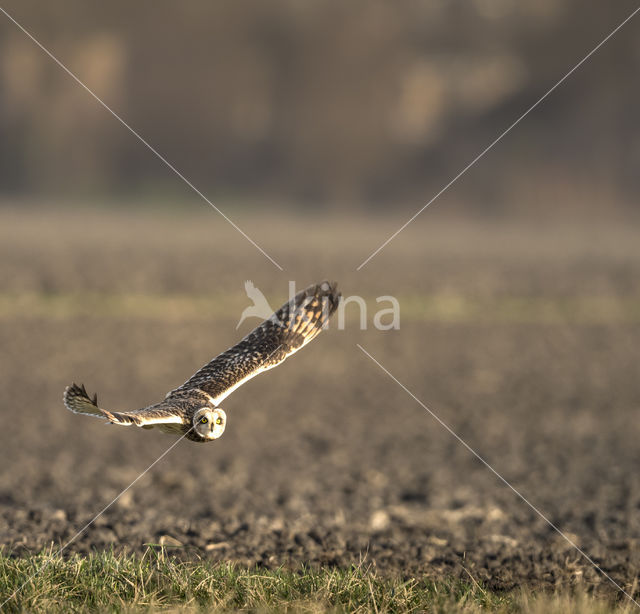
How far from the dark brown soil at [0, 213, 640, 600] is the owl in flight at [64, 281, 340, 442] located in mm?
2682

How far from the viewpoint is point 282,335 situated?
5793 millimetres

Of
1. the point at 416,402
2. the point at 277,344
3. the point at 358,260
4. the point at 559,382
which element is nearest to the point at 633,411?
the point at 559,382

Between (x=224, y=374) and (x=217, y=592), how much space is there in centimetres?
171

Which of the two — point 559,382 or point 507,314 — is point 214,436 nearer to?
point 559,382

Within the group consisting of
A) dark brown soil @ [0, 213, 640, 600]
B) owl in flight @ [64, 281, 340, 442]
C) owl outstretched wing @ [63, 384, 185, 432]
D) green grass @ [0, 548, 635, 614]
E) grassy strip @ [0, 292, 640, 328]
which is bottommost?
green grass @ [0, 548, 635, 614]

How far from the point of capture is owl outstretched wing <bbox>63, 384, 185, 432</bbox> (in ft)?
14.6

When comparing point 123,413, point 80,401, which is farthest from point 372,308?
point 123,413

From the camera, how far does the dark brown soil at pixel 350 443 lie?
327 inches

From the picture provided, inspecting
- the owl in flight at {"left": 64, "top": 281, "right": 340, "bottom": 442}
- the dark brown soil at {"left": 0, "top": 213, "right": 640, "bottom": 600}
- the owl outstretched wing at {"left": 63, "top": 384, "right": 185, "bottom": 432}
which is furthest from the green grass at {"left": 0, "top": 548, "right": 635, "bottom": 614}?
the owl outstretched wing at {"left": 63, "top": 384, "right": 185, "bottom": 432}

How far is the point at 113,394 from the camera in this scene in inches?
642

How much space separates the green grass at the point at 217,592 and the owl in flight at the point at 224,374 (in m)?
1.57

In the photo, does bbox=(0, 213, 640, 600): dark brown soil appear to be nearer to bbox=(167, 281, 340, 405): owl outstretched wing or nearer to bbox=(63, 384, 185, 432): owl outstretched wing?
bbox=(167, 281, 340, 405): owl outstretched wing

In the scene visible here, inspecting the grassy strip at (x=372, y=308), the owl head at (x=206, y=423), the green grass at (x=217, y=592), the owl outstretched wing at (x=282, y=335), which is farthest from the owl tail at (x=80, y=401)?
the grassy strip at (x=372, y=308)

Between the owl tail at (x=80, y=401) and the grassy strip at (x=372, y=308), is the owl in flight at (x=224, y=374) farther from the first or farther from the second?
the grassy strip at (x=372, y=308)
